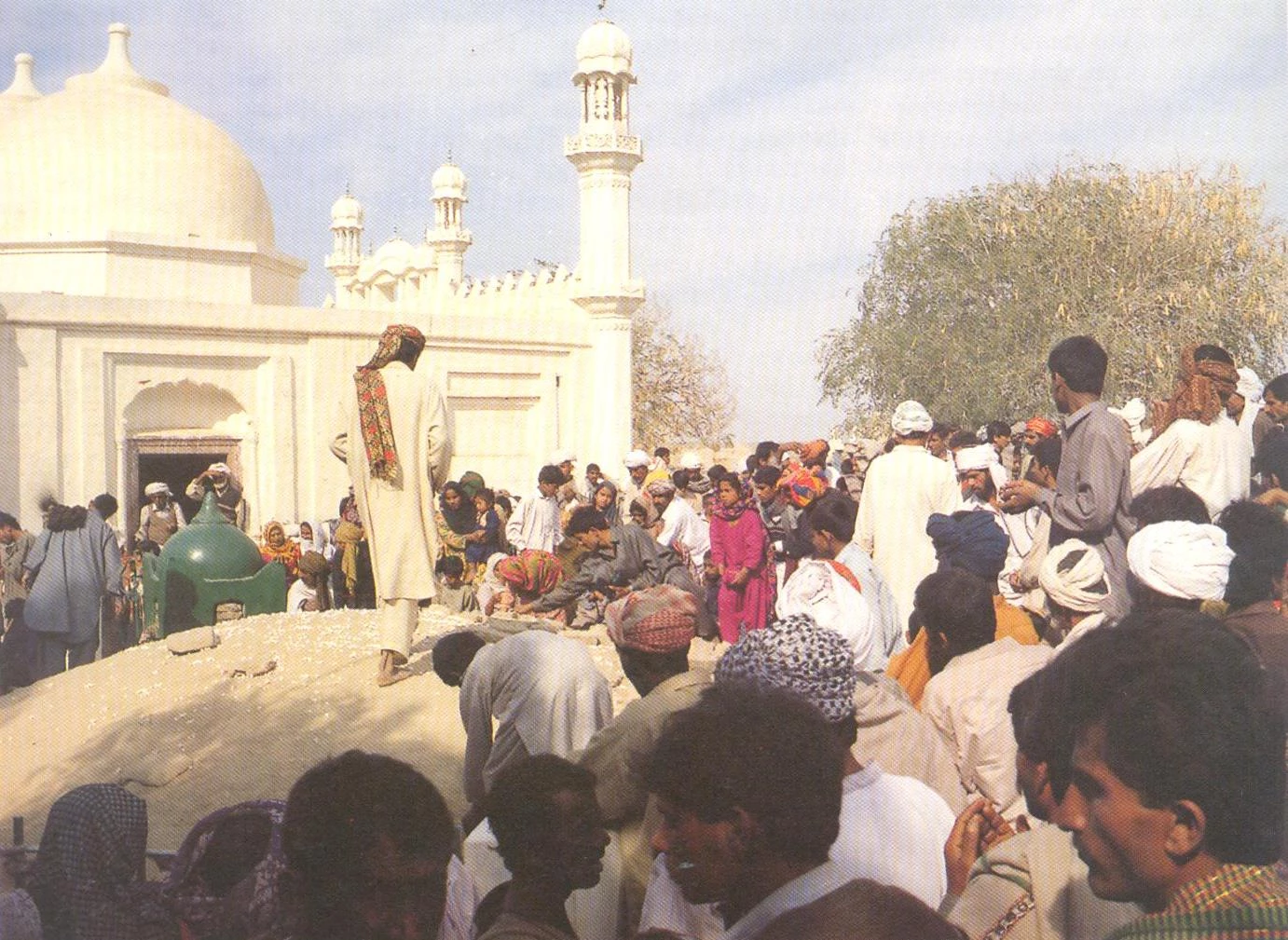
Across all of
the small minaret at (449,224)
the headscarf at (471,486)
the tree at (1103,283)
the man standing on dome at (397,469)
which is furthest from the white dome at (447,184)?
the man standing on dome at (397,469)

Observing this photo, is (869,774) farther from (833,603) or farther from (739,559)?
(739,559)

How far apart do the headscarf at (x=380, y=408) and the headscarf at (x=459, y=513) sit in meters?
4.57

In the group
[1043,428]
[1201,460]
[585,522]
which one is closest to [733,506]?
[585,522]

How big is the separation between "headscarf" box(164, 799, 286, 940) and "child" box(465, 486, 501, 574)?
795cm

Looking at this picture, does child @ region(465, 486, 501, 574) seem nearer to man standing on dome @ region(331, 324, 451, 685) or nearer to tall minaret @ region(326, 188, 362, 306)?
man standing on dome @ region(331, 324, 451, 685)

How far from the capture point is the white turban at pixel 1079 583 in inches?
147

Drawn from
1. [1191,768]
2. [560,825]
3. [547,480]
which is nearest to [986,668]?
[560,825]

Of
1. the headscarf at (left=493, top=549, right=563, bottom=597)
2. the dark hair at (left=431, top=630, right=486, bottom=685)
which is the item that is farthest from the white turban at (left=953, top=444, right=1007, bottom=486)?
the dark hair at (left=431, top=630, right=486, bottom=685)

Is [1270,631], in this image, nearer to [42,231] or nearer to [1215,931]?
Result: [1215,931]

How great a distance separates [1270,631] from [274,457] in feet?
47.7

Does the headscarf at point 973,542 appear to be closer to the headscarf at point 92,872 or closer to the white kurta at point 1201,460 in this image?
the white kurta at point 1201,460

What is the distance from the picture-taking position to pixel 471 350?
18250 millimetres

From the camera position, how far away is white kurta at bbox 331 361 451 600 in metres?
6.23

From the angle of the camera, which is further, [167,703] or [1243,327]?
[1243,327]
